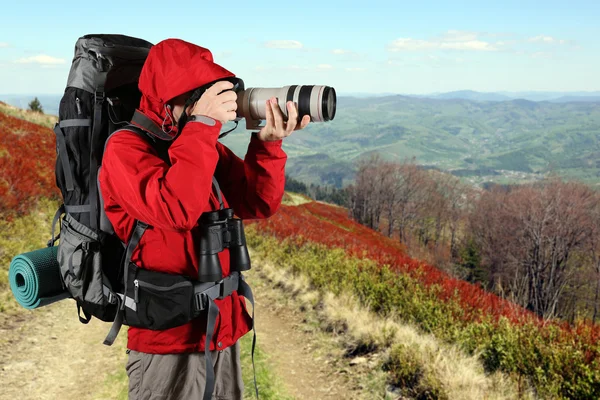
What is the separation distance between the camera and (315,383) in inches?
186

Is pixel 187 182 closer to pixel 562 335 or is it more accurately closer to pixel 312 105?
pixel 312 105

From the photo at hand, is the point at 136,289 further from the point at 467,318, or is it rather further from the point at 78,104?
the point at 467,318

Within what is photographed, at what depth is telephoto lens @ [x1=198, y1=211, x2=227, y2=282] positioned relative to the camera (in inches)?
74.8

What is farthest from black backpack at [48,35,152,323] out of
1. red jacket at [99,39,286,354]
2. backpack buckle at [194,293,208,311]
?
backpack buckle at [194,293,208,311]

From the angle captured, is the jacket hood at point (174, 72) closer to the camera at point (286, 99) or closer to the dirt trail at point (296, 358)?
the camera at point (286, 99)

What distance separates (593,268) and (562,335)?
148ft

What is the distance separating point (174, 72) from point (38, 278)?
1.24m

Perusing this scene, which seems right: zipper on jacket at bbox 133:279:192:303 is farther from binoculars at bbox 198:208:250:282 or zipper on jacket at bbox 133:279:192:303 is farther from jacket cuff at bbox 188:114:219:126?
jacket cuff at bbox 188:114:219:126

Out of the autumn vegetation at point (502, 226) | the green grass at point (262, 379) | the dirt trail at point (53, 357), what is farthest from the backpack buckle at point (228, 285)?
the autumn vegetation at point (502, 226)

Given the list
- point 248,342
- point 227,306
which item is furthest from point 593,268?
point 227,306

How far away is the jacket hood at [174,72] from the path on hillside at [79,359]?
11.7 feet

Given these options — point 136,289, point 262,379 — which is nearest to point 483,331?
point 262,379

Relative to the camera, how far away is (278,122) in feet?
6.52

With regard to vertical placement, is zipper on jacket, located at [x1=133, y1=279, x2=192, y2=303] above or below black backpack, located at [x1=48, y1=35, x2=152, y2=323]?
below
